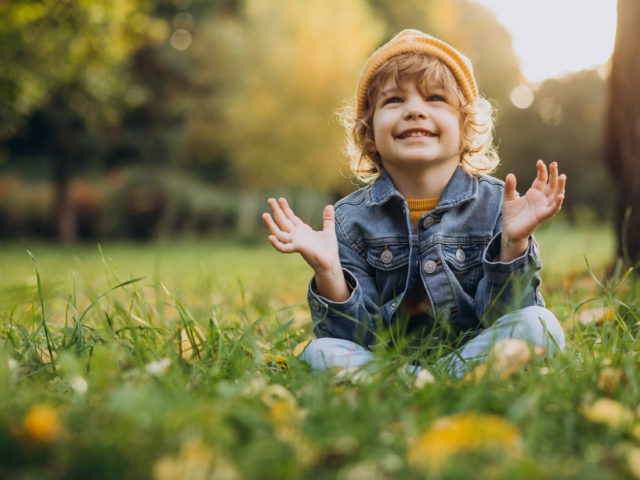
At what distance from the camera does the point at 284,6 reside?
13.3 meters

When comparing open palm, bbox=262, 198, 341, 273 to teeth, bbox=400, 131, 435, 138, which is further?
teeth, bbox=400, 131, 435, 138

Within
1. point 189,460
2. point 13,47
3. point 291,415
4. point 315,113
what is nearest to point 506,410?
point 291,415

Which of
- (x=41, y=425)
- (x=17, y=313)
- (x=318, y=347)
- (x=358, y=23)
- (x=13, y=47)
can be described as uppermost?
(x=358, y=23)

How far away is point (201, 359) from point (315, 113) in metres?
11.9

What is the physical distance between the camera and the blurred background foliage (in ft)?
41.9

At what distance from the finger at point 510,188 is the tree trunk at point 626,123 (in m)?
1.49

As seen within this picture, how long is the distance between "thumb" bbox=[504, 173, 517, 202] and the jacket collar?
24 centimetres

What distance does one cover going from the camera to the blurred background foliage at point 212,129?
12781 mm

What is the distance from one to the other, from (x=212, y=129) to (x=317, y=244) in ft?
48.3

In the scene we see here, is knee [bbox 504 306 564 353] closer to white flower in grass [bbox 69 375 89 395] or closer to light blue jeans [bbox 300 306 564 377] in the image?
light blue jeans [bbox 300 306 564 377]

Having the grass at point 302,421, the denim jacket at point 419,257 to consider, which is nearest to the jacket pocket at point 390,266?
the denim jacket at point 419,257

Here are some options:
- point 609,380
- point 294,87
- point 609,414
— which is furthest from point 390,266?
point 294,87

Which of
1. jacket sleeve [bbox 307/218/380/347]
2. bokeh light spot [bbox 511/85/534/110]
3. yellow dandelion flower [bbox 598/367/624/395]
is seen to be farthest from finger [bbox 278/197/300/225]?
bokeh light spot [bbox 511/85/534/110]

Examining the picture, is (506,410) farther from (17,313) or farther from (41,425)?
(17,313)
